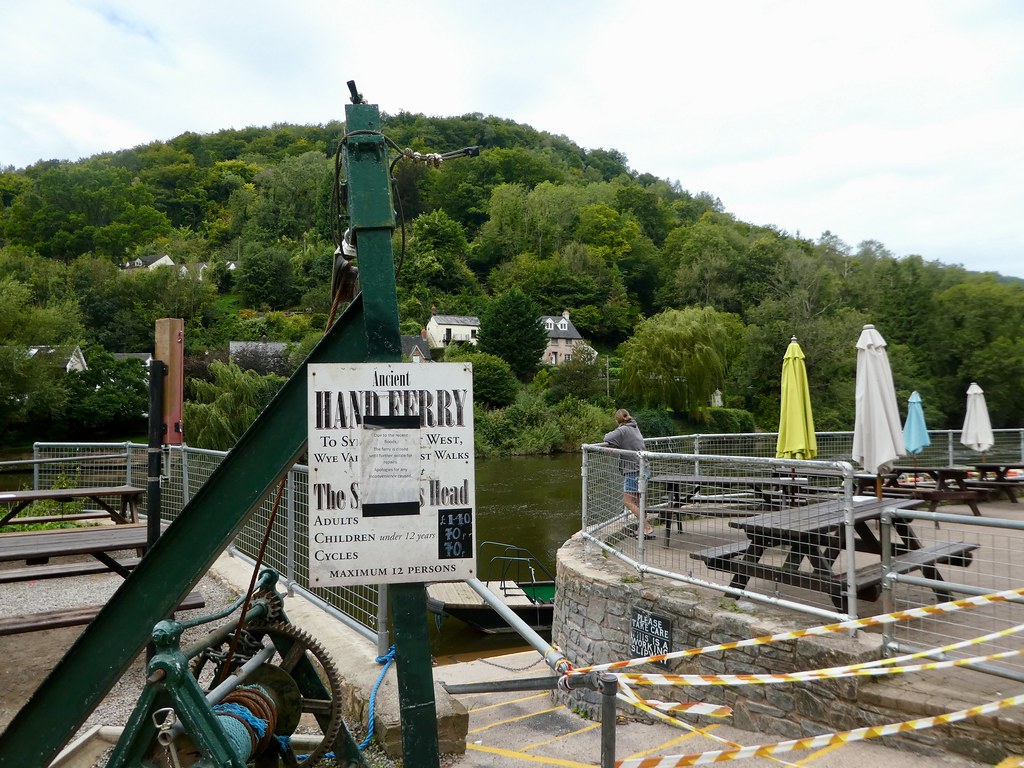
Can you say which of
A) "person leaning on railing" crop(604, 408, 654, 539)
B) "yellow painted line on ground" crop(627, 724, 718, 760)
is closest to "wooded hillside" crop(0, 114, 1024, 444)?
"person leaning on railing" crop(604, 408, 654, 539)

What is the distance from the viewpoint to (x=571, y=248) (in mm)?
92312

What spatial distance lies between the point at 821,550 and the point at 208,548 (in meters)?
4.77

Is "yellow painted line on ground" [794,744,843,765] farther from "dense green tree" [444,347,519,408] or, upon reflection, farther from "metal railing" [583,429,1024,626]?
"dense green tree" [444,347,519,408]

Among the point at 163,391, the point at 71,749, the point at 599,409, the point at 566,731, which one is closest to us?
the point at 71,749

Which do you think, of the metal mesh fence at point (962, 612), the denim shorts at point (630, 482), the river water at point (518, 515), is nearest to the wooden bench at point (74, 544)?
the denim shorts at point (630, 482)

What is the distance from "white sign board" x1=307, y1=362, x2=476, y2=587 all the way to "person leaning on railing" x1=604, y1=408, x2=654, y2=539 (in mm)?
4528

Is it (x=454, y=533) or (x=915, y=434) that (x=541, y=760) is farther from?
(x=915, y=434)

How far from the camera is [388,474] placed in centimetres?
252

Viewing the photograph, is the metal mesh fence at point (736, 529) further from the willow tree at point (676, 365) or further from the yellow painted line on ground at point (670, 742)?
the willow tree at point (676, 365)

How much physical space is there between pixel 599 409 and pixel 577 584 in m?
46.8

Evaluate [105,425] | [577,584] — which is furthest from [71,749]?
[105,425]

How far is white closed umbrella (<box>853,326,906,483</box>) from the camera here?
6832 millimetres

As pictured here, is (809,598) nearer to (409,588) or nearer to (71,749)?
(409,588)

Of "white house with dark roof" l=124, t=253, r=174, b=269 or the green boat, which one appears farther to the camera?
"white house with dark roof" l=124, t=253, r=174, b=269
